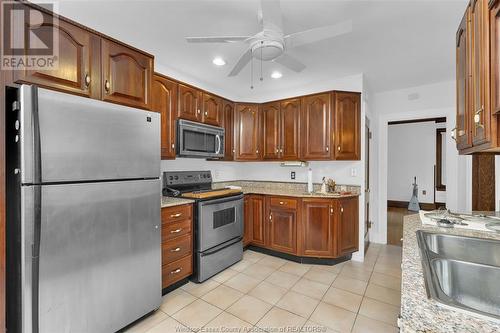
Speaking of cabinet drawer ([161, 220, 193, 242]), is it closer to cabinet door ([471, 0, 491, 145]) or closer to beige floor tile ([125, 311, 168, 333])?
beige floor tile ([125, 311, 168, 333])

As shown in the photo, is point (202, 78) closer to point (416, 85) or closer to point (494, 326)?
point (416, 85)

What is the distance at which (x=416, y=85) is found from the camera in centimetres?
361

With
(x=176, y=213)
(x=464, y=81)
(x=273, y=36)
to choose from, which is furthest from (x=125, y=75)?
(x=464, y=81)

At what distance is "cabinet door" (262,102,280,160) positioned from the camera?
3.64 m

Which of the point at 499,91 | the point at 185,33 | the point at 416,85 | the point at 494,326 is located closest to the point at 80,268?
the point at 494,326

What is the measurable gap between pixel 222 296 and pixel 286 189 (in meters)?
1.99

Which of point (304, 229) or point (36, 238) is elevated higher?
point (36, 238)

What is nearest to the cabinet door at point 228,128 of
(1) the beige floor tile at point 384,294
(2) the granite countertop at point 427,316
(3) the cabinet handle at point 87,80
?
(3) the cabinet handle at point 87,80

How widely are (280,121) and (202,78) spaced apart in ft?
4.33

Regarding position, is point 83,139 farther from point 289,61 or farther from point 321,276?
point 321,276

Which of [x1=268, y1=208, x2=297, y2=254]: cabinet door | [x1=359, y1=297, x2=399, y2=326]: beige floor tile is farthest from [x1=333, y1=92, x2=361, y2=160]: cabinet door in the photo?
[x1=359, y1=297, x2=399, y2=326]: beige floor tile

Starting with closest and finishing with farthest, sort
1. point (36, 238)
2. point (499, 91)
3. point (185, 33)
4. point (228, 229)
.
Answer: point (499, 91)
point (36, 238)
point (185, 33)
point (228, 229)

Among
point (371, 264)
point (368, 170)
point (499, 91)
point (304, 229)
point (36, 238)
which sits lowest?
point (371, 264)

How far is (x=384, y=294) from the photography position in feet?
7.73
